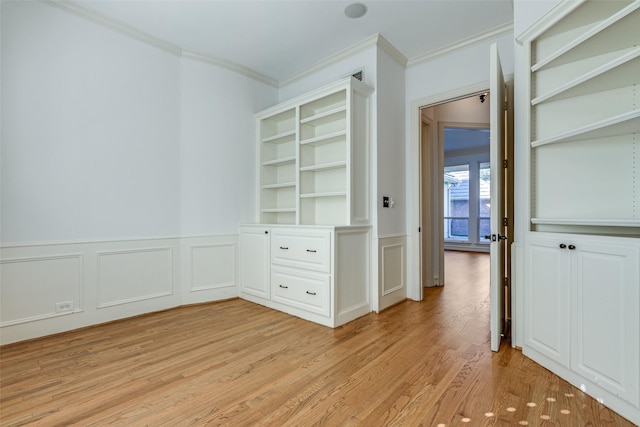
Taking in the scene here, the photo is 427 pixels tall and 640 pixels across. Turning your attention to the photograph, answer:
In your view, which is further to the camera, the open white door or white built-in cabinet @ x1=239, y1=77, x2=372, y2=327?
white built-in cabinet @ x1=239, y1=77, x2=372, y2=327

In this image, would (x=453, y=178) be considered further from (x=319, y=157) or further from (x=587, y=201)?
(x=587, y=201)

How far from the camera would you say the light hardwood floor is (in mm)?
1584

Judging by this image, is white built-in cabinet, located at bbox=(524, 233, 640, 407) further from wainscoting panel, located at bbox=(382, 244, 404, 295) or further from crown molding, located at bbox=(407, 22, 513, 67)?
crown molding, located at bbox=(407, 22, 513, 67)

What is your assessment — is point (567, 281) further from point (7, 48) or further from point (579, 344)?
point (7, 48)

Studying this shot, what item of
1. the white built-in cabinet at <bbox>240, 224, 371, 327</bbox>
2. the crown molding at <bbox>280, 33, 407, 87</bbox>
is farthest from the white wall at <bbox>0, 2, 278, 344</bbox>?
the crown molding at <bbox>280, 33, 407, 87</bbox>

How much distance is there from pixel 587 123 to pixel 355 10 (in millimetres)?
2047

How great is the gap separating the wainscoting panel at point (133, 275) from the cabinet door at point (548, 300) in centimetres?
335

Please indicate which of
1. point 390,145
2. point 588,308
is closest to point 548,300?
point 588,308

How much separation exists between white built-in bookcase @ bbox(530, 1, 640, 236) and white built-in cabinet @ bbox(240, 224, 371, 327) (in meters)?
1.51

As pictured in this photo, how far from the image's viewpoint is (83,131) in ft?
9.34

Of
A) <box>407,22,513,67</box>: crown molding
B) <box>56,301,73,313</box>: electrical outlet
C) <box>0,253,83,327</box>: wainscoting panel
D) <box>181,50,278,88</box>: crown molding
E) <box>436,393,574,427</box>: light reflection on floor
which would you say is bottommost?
<box>436,393,574,427</box>: light reflection on floor

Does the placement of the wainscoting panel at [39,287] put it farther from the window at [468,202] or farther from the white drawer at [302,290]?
the window at [468,202]

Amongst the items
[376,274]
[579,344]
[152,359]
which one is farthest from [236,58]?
[579,344]

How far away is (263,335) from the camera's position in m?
2.67
